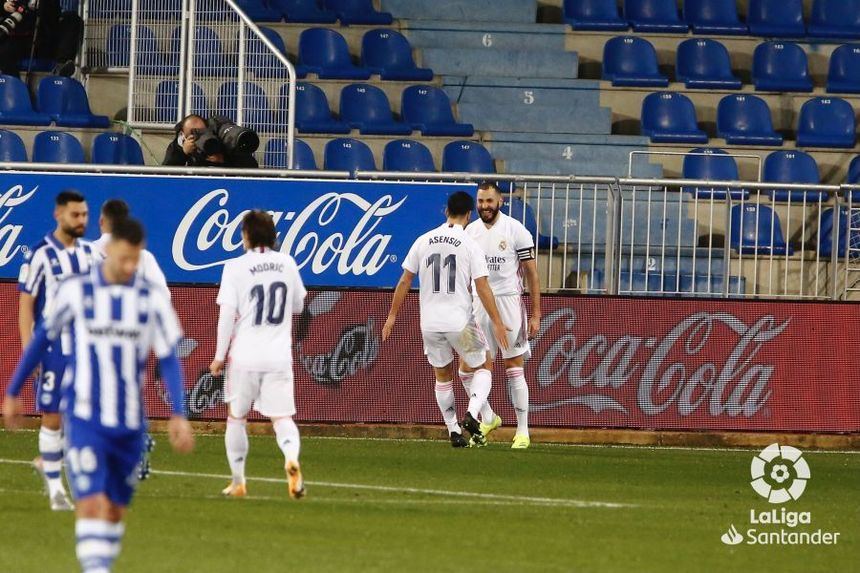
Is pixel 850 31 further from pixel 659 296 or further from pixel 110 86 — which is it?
pixel 110 86

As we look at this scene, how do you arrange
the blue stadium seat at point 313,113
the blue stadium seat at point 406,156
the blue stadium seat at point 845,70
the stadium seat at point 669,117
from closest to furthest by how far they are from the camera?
1. the blue stadium seat at point 406,156
2. the blue stadium seat at point 313,113
3. the stadium seat at point 669,117
4. the blue stadium seat at point 845,70

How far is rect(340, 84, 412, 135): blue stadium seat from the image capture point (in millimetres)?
22078

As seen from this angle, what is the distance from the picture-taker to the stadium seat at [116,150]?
63.1 feet

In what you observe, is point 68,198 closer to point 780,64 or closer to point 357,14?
point 357,14

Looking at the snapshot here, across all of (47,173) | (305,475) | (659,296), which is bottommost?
(305,475)

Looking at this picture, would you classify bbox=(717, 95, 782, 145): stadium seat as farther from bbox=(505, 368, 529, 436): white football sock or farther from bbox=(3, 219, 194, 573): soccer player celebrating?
bbox=(3, 219, 194, 573): soccer player celebrating

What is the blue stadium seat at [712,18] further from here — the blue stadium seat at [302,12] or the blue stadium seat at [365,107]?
the blue stadium seat at [302,12]

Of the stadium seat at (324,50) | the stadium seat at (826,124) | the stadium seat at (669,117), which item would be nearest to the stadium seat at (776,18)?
the stadium seat at (826,124)

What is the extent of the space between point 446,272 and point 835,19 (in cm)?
1192

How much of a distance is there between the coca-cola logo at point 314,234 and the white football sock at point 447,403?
6.19 ft

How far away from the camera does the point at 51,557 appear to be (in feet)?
29.6

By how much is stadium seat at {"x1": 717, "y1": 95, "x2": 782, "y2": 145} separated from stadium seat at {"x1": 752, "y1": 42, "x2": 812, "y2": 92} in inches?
28.5

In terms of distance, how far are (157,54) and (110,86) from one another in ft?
5.44

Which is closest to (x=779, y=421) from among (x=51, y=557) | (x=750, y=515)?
(x=750, y=515)
